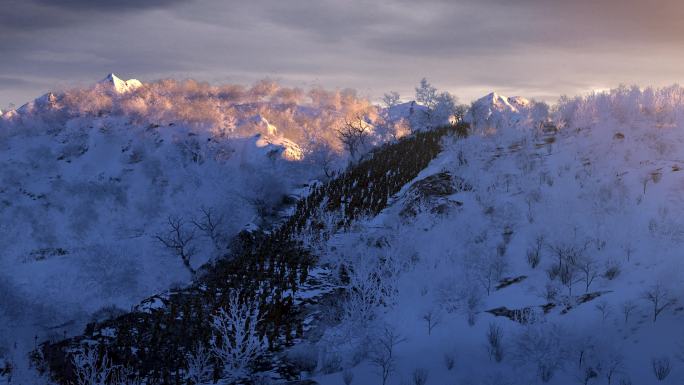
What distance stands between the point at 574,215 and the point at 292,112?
193 feet

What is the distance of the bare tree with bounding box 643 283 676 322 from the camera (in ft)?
26.3

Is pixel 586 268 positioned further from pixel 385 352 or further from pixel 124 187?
pixel 124 187

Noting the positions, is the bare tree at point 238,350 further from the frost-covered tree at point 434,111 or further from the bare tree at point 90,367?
the frost-covered tree at point 434,111

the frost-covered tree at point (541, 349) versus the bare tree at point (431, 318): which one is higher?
the frost-covered tree at point (541, 349)

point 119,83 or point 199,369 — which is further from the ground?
point 119,83

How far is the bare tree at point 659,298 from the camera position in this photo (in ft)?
26.3

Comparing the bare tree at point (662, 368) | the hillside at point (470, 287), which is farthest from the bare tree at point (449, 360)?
the bare tree at point (662, 368)

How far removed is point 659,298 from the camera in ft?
27.0

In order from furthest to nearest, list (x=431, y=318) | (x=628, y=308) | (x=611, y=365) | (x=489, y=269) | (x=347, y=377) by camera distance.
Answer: (x=489, y=269), (x=431, y=318), (x=347, y=377), (x=628, y=308), (x=611, y=365)

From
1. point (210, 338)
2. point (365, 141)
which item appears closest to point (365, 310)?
point (210, 338)

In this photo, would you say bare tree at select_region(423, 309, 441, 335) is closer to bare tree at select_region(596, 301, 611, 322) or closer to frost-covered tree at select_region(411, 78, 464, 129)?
bare tree at select_region(596, 301, 611, 322)

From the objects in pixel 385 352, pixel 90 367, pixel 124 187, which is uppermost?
pixel 124 187

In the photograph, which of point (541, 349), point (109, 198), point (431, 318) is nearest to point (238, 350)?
point (431, 318)

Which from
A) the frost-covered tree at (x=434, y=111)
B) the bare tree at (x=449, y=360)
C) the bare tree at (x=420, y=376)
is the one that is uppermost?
the frost-covered tree at (x=434, y=111)
